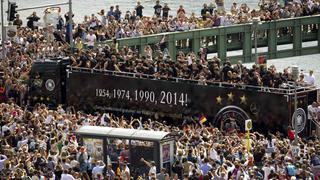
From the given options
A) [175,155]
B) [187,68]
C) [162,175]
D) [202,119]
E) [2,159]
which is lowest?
[162,175]

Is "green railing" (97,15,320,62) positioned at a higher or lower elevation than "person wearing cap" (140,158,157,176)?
higher

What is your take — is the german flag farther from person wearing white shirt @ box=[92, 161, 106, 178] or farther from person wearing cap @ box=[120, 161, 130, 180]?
person wearing white shirt @ box=[92, 161, 106, 178]

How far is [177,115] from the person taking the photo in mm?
61281

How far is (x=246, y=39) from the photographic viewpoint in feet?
255

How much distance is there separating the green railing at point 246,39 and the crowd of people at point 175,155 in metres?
17.1

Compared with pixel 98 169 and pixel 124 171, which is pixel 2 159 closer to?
pixel 98 169

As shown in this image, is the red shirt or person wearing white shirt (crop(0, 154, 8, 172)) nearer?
person wearing white shirt (crop(0, 154, 8, 172))

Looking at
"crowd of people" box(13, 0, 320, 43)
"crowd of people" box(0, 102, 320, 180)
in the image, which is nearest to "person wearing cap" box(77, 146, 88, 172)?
"crowd of people" box(0, 102, 320, 180)

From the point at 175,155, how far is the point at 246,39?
28057 mm

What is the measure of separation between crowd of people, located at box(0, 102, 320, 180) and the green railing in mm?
17148

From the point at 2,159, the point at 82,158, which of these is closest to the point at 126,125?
the point at 82,158

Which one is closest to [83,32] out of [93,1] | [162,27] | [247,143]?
[162,27]

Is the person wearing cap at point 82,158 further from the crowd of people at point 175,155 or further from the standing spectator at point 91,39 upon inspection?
the standing spectator at point 91,39

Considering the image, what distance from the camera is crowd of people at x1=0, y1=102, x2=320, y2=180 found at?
48.2 meters
